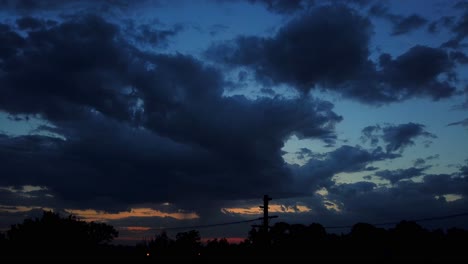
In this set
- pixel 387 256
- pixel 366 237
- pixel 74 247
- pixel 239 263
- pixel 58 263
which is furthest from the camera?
pixel 366 237

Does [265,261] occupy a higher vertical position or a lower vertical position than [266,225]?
lower

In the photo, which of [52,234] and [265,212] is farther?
[52,234]

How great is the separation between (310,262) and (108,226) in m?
64.1

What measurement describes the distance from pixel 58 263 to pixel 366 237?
61.7 meters

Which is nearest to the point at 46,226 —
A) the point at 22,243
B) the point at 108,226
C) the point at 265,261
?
the point at 22,243

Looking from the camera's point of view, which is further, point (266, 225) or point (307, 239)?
point (307, 239)

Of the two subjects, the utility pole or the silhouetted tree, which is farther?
the silhouetted tree

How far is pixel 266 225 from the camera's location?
124 ft

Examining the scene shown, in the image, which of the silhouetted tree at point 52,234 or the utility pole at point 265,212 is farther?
the silhouetted tree at point 52,234

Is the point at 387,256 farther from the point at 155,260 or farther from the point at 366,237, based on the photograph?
the point at 366,237

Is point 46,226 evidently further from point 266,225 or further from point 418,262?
point 418,262

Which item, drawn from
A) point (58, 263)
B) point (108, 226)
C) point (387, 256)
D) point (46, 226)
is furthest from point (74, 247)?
point (387, 256)

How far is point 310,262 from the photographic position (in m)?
29.0

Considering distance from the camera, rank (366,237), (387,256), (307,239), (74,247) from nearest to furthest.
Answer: (387,256) < (74,247) < (366,237) < (307,239)
